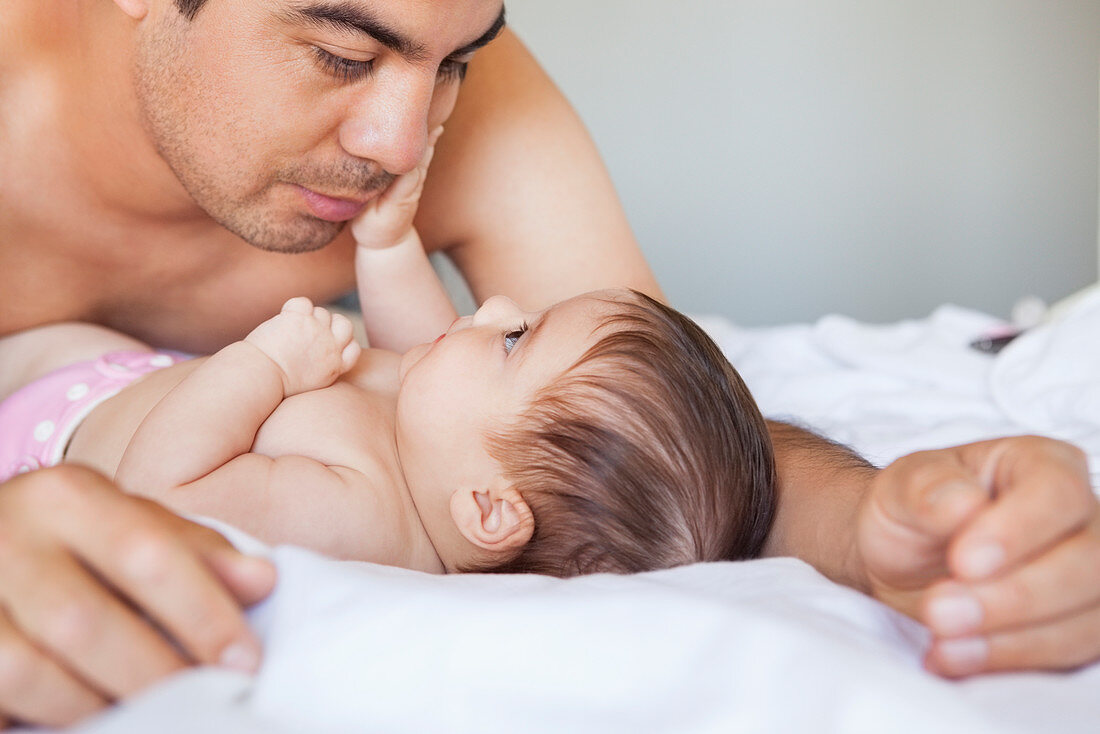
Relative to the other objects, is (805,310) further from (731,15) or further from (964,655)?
(964,655)

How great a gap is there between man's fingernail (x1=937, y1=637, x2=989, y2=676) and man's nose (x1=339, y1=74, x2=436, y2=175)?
91cm

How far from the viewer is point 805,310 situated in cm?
329

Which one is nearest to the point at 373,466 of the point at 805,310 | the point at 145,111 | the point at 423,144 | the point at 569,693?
the point at 423,144

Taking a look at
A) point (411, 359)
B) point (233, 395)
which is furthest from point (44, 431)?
point (411, 359)

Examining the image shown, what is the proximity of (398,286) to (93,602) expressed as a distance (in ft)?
3.26

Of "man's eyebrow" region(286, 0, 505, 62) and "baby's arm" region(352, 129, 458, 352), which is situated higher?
"man's eyebrow" region(286, 0, 505, 62)

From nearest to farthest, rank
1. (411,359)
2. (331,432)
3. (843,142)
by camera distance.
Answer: (331,432) < (411,359) < (843,142)

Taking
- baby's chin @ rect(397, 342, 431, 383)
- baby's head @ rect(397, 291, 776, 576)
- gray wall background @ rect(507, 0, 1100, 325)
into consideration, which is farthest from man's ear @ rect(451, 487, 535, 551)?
gray wall background @ rect(507, 0, 1100, 325)

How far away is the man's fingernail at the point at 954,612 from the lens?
0.59 meters

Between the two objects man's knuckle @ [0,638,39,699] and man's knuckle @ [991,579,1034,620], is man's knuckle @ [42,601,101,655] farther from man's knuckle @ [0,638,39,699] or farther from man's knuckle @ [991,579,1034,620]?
man's knuckle @ [991,579,1034,620]

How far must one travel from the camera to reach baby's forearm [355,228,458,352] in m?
1.48

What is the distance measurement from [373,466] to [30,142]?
791mm

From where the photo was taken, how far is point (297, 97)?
124cm

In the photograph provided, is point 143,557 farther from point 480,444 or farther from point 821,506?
point 821,506
